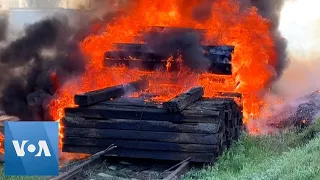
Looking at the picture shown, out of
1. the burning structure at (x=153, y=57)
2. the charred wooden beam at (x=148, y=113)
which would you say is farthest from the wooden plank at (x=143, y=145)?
the burning structure at (x=153, y=57)

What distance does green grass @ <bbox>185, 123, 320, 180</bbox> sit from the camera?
7508 mm

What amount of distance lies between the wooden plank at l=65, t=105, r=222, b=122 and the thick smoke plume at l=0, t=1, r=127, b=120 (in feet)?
7.43

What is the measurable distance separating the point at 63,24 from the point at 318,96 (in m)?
7.76

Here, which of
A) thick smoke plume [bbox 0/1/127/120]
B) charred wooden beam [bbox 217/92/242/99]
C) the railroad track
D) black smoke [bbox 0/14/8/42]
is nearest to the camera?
the railroad track

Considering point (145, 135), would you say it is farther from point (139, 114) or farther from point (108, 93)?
point (108, 93)

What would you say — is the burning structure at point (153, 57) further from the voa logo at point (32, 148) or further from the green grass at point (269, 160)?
the voa logo at point (32, 148)

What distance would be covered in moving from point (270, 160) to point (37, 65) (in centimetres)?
678

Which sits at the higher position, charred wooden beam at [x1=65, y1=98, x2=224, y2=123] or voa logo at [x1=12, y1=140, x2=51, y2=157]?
charred wooden beam at [x1=65, y1=98, x2=224, y2=123]

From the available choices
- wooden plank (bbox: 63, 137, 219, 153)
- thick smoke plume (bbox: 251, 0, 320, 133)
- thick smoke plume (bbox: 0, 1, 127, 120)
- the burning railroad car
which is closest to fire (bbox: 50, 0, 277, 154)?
thick smoke plume (bbox: 0, 1, 127, 120)

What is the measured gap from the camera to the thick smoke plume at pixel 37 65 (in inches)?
489

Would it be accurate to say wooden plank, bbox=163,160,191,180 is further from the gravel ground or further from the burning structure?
the burning structure

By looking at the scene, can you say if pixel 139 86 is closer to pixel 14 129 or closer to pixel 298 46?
pixel 14 129

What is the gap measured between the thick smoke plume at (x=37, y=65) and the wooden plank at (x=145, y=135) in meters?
2.24

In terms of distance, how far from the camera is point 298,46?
2423cm
